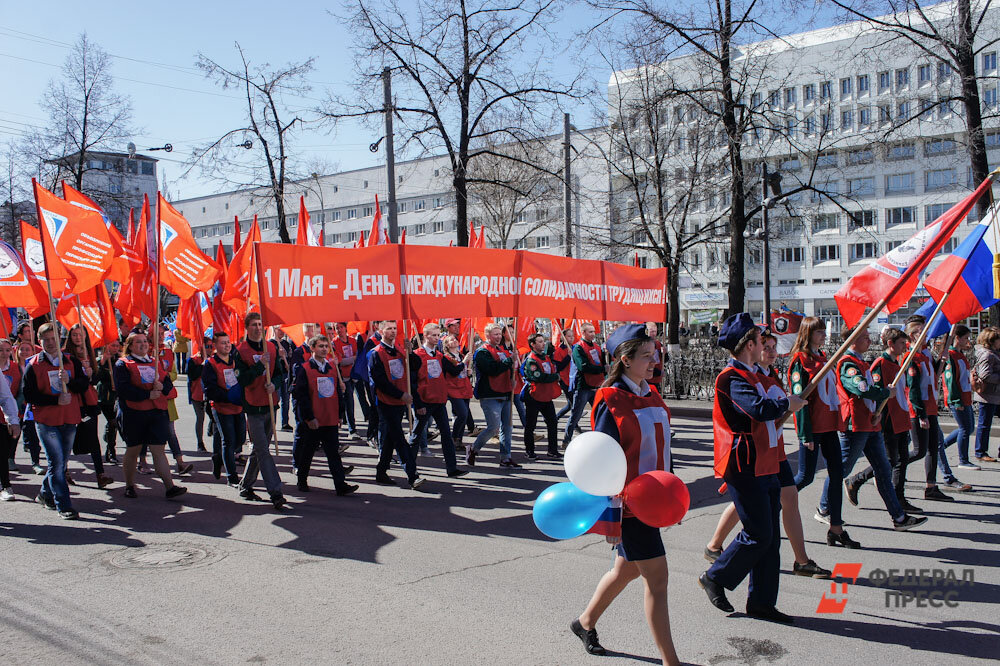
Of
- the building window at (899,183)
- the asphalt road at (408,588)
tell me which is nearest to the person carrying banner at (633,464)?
the asphalt road at (408,588)

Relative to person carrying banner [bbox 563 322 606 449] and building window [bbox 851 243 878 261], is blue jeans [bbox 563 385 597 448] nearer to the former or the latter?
person carrying banner [bbox 563 322 606 449]

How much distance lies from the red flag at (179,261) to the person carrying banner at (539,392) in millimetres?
4595

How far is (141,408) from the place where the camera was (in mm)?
8492

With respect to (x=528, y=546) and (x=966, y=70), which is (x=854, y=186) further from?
(x=528, y=546)

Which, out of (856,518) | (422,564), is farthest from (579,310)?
(422,564)

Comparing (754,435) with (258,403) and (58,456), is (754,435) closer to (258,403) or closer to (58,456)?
(258,403)

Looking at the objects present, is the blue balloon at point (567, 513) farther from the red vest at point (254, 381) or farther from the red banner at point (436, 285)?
the red banner at point (436, 285)

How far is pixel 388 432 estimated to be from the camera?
9.23 m

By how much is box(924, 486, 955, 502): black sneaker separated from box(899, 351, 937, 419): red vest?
0.73 m

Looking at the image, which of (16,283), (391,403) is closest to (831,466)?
(391,403)

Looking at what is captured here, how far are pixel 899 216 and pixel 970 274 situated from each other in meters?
57.2

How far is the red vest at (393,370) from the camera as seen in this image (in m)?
9.18

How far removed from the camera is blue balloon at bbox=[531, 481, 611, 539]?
12.6 ft

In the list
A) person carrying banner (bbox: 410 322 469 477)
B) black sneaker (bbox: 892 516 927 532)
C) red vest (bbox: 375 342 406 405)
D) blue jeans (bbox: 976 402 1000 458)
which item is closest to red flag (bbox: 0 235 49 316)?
red vest (bbox: 375 342 406 405)
